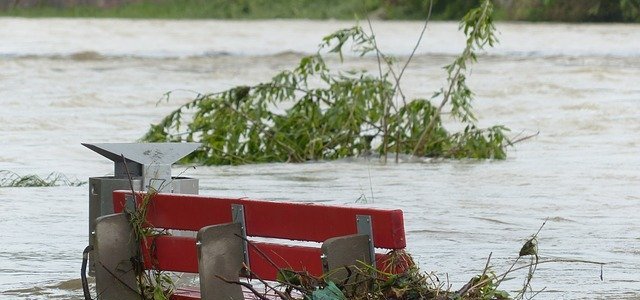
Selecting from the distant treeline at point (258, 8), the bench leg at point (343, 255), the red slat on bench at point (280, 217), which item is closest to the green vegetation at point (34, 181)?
the red slat on bench at point (280, 217)

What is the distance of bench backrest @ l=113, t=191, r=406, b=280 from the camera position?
529 centimetres

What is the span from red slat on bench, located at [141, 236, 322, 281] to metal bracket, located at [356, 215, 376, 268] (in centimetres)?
20

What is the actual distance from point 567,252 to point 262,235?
10.6 feet

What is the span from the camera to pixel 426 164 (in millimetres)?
13938

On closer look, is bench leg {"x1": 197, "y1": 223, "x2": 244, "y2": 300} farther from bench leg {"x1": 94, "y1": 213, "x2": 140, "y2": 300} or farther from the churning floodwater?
the churning floodwater

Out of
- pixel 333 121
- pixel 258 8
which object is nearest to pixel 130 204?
pixel 333 121

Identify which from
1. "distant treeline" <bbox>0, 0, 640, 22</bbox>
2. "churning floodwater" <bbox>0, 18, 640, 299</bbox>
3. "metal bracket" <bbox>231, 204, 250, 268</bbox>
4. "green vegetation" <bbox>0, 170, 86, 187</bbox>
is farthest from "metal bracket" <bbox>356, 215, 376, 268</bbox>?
"distant treeline" <bbox>0, 0, 640, 22</bbox>

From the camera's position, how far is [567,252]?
8344 mm

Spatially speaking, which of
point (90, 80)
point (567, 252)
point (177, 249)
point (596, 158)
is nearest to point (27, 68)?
point (90, 80)

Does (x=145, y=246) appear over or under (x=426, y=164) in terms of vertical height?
over

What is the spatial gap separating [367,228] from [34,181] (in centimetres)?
726

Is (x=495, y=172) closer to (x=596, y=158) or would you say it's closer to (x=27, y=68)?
(x=596, y=158)

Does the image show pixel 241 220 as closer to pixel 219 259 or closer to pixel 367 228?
pixel 219 259

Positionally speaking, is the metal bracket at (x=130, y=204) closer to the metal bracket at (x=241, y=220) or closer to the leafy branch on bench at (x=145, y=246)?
the leafy branch on bench at (x=145, y=246)
